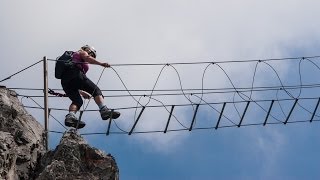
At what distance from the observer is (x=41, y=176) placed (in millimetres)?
13141

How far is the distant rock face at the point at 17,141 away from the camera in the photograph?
13.4m

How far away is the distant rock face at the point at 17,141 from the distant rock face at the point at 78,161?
1.11 feet

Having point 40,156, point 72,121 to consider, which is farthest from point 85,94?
point 40,156

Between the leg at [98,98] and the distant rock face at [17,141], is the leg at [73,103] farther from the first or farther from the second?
the distant rock face at [17,141]

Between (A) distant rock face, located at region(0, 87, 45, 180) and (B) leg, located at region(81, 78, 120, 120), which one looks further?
(B) leg, located at region(81, 78, 120, 120)

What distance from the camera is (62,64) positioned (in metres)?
15.4

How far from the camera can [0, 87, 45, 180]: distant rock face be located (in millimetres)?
13391

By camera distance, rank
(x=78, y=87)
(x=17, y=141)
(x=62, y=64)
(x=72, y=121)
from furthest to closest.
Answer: (x=78, y=87) < (x=62, y=64) < (x=72, y=121) < (x=17, y=141)

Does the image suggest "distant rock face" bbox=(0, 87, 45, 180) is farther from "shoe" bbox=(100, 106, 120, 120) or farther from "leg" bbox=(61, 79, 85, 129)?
"shoe" bbox=(100, 106, 120, 120)

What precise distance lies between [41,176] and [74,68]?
3131 mm

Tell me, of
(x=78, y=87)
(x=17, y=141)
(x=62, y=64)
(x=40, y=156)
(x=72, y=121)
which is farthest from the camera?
(x=78, y=87)

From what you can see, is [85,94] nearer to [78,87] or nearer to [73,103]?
[78,87]

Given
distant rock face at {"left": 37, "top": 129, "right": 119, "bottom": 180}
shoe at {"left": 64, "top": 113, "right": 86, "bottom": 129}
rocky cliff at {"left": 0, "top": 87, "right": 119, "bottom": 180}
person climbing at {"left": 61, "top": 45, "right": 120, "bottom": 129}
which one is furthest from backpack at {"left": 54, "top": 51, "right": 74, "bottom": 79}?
distant rock face at {"left": 37, "top": 129, "right": 119, "bottom": 180}

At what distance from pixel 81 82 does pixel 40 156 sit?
1.98 m
